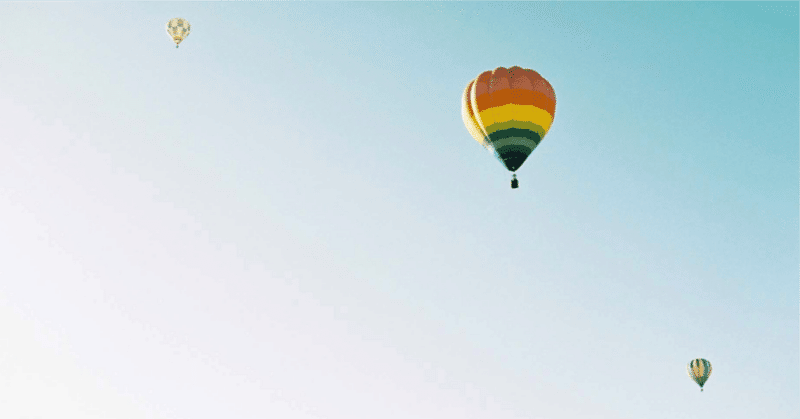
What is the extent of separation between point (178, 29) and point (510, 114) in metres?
31.3

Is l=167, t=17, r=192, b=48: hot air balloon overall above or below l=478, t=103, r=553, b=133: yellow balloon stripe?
above

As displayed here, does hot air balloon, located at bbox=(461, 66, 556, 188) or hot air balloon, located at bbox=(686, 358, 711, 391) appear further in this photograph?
hot air balloon, located at bbox=(686, 358, 711, 391)

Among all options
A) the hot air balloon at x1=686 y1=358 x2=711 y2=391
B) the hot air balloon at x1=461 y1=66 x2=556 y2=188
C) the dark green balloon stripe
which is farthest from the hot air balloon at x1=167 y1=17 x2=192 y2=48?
the hot air balloon at x1=686 y1=358 x2=711 y2=391

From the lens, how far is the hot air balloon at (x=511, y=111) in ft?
144

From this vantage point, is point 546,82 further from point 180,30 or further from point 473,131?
point 180,30

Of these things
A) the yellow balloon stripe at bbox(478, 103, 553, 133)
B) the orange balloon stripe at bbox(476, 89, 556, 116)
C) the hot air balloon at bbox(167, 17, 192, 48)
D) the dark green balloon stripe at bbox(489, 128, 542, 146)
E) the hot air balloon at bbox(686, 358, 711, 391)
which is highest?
the hot air balloon at bbox(167, 17, 192, 48)

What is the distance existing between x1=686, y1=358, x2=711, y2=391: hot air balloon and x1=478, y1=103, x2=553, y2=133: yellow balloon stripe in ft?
129

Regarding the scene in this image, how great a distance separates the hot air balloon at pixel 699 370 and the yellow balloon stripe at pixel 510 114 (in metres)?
39.3

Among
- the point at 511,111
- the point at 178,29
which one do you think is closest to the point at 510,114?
the point at 511,111

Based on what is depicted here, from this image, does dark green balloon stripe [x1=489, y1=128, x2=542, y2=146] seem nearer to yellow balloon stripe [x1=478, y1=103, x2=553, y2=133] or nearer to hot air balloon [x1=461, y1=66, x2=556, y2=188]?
hot air balloon [x1=461, y1=66, x2=556, y2=188]

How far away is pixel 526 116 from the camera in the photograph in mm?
44156

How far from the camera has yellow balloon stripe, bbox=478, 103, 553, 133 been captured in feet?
144

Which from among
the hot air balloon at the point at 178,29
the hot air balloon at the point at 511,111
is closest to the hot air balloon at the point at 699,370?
the hot air balloon at the point at 511,111

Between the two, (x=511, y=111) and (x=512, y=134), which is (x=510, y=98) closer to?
(x=511, y=111)
